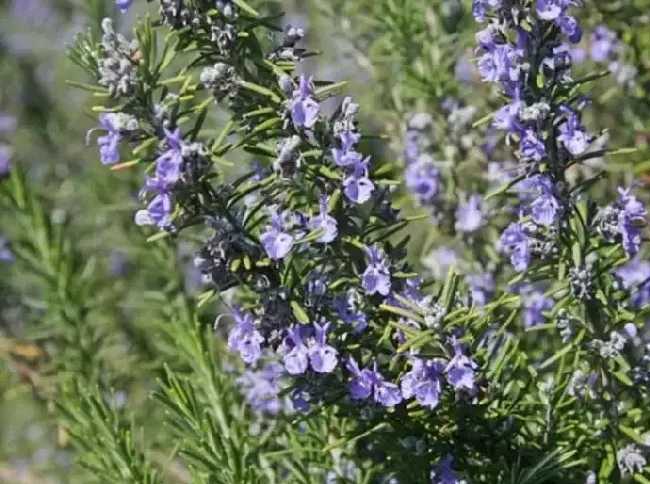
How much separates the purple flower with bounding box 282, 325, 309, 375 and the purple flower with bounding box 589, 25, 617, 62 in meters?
0.55

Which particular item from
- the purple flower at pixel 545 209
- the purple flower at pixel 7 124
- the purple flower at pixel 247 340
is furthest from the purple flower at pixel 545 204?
the purple flower at pixel 7 124

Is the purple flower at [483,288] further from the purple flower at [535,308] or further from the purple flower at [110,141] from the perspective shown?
the purple flower at [110,141]

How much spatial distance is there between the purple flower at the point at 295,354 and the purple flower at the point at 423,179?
36 cm

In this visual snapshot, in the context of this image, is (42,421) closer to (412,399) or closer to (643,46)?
(412,399)

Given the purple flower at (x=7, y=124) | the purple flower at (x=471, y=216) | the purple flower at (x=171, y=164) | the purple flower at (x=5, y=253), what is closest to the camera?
the purple flower at (x=171, y=164)

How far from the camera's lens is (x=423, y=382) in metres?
0.65

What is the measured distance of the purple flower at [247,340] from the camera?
0.65 m

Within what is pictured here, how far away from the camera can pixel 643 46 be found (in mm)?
1049

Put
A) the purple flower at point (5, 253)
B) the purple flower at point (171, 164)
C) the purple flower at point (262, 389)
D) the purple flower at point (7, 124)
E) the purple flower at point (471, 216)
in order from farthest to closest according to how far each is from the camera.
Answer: the purple flower at point (7, 124), the purple flower at point (5, 253), the purple flower at point (471, 216), the purple flower at point (262, 389), the purple flower at point (171, 164)

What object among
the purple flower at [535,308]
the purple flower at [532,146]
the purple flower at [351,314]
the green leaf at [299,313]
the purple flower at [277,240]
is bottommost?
the green leaf at [299,313]

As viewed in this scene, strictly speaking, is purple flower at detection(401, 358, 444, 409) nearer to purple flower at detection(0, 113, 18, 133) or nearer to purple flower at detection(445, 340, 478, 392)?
purple flower at detection(445, 340, 478, 392)

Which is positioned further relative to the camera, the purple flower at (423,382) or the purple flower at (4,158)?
the purple flower at (4,158)

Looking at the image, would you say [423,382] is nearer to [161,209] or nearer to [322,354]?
[322,354]

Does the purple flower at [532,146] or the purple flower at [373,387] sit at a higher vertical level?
the purple flower at [532,146]
